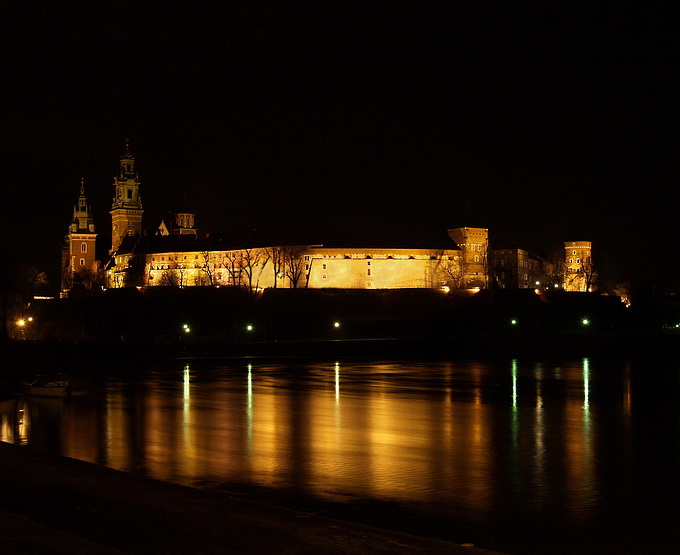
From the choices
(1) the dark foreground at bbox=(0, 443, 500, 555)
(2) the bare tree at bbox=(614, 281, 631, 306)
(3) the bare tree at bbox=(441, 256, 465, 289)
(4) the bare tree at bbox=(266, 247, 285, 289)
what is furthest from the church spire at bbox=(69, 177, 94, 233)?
(1) the dark foreground at bbox=(0, 443, 500, 555)

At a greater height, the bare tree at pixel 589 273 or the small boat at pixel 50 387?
the bare tree at pixel 589 273

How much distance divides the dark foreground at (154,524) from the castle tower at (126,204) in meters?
88.1

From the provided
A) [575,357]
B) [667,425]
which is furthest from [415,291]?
[667,425]

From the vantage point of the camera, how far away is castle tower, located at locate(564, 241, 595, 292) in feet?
299

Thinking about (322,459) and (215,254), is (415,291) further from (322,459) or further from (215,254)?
(322,459)

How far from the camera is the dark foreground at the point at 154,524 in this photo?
313 inches

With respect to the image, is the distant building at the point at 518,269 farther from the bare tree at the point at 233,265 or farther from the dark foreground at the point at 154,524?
the dark foreground at the point at 154,524

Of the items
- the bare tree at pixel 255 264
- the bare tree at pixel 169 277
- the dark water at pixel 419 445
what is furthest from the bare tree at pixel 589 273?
the dark water at pixel 419 445

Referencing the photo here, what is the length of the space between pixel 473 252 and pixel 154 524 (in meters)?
74.1

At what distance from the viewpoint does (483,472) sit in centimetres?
1360

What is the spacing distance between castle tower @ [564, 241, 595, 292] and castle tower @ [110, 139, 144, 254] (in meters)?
44.8

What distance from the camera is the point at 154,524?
8969 millimetres

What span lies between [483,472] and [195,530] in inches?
236

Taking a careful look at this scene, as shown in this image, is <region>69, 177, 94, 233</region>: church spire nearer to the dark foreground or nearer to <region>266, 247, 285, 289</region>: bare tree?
<region>266, 247, 285, 289</region>: bare tree
